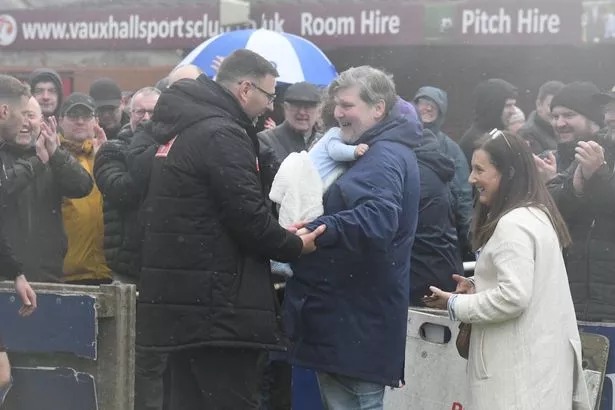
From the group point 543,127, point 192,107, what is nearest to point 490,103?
point 543,127

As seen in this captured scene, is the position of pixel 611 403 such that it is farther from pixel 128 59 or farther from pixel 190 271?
pixel 128 59

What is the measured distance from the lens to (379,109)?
18.9ft

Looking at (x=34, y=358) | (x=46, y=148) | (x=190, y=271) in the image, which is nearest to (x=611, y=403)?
(x=190, y=271)

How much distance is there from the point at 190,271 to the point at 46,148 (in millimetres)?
2093

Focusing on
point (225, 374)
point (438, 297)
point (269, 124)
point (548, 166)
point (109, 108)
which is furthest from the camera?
point (109, 108)

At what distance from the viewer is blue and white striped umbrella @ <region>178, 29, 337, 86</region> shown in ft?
31.3

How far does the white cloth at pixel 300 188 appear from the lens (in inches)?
225

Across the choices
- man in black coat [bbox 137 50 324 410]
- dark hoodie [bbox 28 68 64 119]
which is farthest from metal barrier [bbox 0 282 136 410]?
dark hoodie [bbox 28 68 64 119]

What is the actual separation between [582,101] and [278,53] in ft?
10.5

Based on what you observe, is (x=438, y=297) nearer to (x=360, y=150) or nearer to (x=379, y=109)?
(x=360, y=150)

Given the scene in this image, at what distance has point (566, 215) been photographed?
22.0 feet

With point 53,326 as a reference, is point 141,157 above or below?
above

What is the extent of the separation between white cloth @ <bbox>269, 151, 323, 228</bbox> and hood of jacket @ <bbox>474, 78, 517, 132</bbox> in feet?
11.9

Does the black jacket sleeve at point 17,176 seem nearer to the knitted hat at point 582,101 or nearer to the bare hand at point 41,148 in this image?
the bare hand at point 41,148
